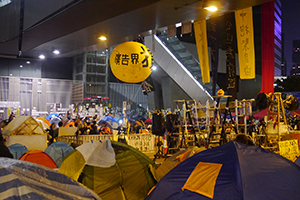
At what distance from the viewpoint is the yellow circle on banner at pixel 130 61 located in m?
7.34

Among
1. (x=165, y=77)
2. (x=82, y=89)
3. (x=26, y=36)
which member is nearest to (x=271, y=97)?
(x=26, y=36)

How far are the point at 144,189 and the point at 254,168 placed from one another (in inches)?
83.8

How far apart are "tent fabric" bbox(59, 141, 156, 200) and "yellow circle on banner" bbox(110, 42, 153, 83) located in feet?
9.08

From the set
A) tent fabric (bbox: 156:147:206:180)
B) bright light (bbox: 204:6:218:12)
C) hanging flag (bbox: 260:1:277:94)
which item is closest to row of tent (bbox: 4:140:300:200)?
tent fabric (bbox: 156:147:206:180)

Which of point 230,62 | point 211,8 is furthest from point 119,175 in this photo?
point 230,62

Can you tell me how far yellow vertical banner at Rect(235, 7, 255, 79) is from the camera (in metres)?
8.49

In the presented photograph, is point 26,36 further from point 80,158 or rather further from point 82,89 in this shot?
point 82,89

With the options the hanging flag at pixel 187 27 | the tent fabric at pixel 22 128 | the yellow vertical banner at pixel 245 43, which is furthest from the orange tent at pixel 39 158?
the yellow vertical banner at pixel 245 43

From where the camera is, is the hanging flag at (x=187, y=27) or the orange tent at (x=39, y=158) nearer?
the orange tent at (x=39, y=158)

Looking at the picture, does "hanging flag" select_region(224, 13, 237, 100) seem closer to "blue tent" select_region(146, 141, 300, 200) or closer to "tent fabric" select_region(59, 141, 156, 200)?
"tent fabric" select_region(59, 141, 156, 200)

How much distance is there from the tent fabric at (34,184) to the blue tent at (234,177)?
1.25 m

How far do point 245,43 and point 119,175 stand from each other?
19.1 ft

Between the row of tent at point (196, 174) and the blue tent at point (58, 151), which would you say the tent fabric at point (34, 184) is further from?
the blue tent at point (58, 151)

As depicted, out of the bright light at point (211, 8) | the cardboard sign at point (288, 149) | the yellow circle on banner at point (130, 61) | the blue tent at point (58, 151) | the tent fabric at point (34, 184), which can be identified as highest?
the bright light at point (211, 8)
